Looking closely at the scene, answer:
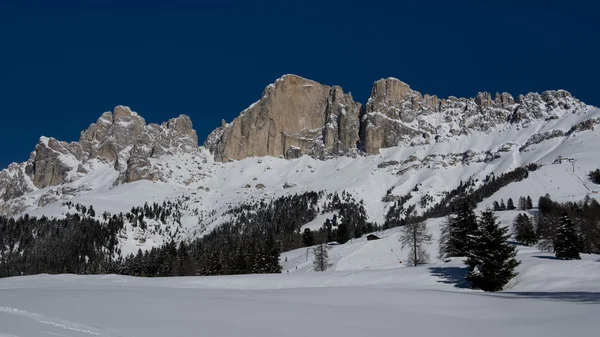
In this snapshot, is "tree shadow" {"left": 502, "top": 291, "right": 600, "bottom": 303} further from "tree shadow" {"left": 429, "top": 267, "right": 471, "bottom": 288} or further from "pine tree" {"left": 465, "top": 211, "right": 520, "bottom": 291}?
"tree shadow" {"left": 429, "top": 267, "right": 471, "bottom": 288}

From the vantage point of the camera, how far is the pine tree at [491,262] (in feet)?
127

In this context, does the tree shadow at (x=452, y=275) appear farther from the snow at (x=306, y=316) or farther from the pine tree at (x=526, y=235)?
the pine tree at (x=526, y=235)

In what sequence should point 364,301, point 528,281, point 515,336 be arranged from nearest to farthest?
1. point 515,336
2. point 364,301
3. point 528,281

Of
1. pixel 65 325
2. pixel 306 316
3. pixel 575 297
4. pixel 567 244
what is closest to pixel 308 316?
pixel 306 316

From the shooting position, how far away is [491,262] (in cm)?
3881

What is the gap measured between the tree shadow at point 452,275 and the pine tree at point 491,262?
1050 millimetres

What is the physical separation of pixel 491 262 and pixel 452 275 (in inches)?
256

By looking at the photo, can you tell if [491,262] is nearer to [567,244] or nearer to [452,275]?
[452,275]

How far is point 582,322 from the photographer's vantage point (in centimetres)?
1441

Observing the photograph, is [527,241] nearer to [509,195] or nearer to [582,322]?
[582,322]

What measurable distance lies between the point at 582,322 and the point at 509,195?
199 metres

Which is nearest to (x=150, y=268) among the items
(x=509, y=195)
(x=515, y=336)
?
(x=515, y=336)

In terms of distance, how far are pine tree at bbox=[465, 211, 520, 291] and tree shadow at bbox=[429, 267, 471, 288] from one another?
3.44 ft

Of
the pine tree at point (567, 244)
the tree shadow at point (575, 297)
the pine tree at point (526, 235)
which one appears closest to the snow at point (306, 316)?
the tree shadow at point (575, 297)
